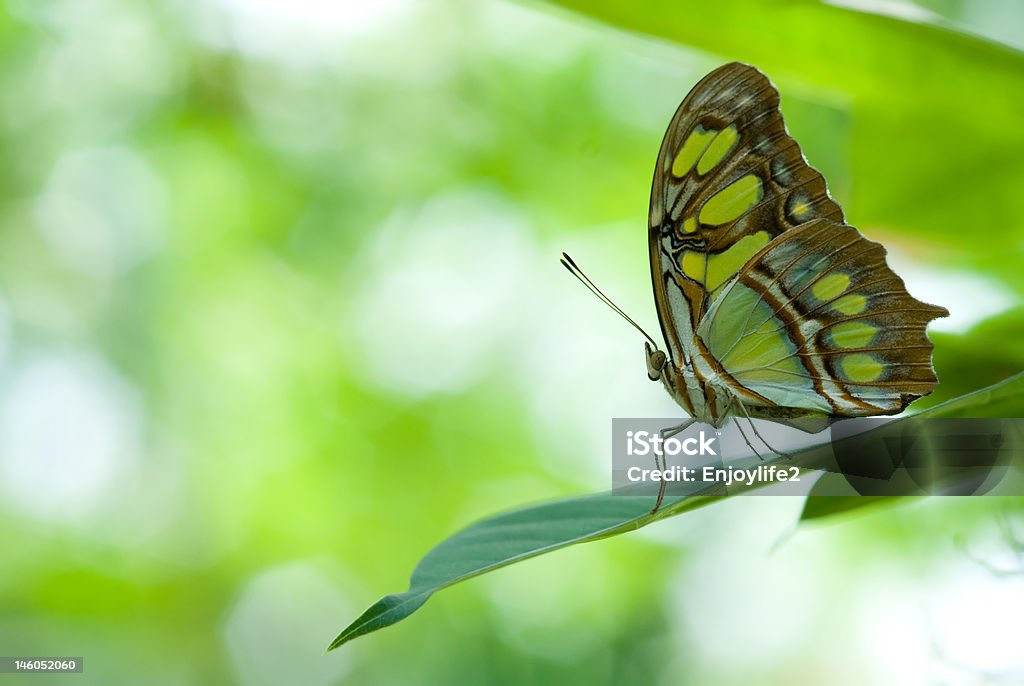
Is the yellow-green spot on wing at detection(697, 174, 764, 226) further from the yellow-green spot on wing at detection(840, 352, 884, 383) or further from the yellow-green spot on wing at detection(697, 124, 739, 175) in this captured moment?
the yellow-green spot on wing at detection(840, 352, 884, 383)

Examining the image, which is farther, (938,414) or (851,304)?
(851,304)

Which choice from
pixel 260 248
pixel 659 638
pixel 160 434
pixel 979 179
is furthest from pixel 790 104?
pixel 160 434

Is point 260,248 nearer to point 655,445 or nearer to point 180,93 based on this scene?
point 180,93

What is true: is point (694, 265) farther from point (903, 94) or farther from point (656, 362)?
point (903, 94)

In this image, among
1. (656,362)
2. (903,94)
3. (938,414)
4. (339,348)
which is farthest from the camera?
(339,348)

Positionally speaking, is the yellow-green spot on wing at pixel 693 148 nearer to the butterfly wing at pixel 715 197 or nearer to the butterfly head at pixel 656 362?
the butterfly wing at pixel 715 197

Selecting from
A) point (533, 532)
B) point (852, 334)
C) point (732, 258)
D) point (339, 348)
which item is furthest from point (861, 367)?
point (339, 348)
